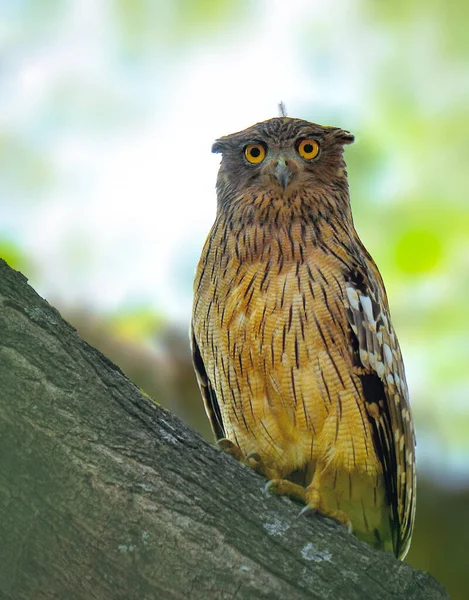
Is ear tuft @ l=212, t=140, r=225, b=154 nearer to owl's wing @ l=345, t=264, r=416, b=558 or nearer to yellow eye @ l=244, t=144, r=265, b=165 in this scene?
yellow eye @ l=244, t=144, r=265, b=165

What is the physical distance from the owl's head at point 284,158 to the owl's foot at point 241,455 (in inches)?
48.8

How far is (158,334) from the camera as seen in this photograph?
18.4ft

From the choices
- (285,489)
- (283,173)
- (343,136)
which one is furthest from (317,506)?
(343,136)

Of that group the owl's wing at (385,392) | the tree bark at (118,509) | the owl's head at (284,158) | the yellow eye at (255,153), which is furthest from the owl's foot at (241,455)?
the yellow eye at (255,153)

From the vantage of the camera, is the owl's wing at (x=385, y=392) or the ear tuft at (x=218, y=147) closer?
the owl's wing at (x=385, y=392)

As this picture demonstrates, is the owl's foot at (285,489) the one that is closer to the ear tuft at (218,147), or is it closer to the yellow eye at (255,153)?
the yellow eye at (255,153)

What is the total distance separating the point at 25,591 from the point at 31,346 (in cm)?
68

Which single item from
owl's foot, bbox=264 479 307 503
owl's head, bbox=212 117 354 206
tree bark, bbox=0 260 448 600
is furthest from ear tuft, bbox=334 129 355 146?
tree bark, bbox=0 260 448 600

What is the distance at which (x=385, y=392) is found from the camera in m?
3.37

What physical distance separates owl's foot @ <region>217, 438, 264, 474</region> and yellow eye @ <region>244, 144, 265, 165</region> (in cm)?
147

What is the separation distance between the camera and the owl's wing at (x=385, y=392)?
332cm

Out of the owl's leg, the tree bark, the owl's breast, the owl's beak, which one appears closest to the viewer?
the tree bark

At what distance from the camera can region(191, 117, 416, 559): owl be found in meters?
3.28

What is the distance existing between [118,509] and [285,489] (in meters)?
0.90
